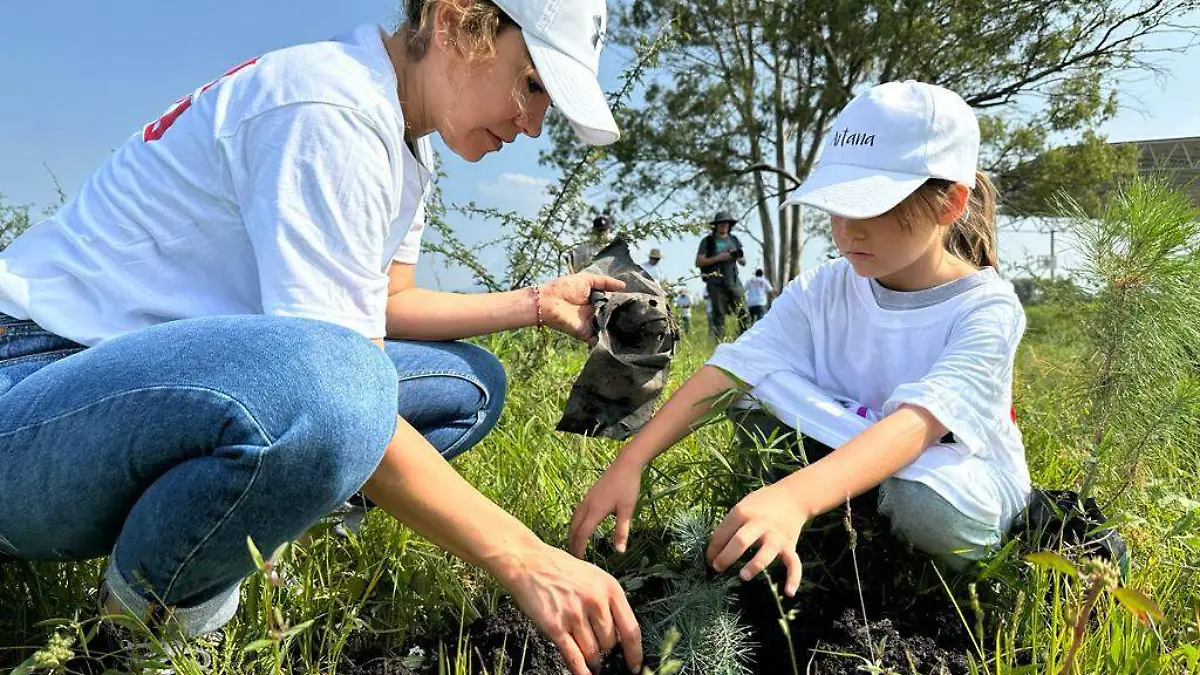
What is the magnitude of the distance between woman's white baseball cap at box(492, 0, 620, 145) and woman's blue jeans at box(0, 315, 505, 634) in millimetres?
557

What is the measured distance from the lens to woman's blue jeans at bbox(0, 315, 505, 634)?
46.9 inches

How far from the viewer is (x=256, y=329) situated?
124cm

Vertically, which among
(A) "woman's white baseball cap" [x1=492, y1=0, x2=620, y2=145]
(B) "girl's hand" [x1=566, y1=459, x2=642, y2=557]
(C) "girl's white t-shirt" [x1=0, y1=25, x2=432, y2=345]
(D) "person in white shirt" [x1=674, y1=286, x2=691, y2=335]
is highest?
(A) "woman's white baseball cap" [x1=492, y1=0, x2=620, y2=145]

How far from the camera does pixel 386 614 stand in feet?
5.74

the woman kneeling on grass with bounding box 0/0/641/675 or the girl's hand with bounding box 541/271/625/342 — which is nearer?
the woman kneeling on grass with bounding box 0/0/641/675

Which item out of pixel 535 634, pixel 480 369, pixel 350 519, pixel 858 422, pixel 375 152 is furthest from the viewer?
pixel 480 369

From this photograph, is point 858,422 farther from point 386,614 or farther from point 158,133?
point 158,133

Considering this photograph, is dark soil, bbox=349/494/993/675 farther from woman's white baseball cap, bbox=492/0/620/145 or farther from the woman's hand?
woman's white baseball cap, bbox=492/0/620/145

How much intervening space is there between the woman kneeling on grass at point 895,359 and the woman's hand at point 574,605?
8.7 inches

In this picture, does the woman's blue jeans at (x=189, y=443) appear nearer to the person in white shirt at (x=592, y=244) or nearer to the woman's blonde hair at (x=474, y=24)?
the woman's blonde hair at (x=474, y=24)

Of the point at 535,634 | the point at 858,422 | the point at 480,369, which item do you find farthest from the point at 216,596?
the point at 858,422

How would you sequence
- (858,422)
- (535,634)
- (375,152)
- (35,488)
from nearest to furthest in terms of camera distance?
(35,488), (375,152), (535,634), (858,422)

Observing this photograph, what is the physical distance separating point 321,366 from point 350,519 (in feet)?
2.66

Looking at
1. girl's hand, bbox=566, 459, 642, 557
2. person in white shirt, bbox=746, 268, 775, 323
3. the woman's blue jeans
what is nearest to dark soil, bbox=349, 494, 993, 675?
girl's hand, bbox=566, 459, 642, 557
